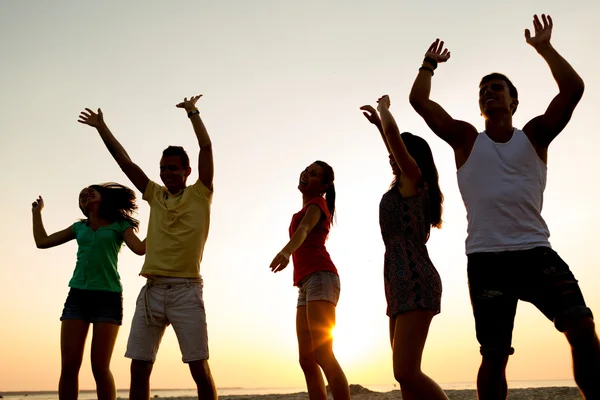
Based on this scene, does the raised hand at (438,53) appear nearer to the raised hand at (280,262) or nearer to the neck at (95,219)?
the raised hand at (280,262)

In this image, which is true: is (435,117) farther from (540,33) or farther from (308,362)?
(308,362)

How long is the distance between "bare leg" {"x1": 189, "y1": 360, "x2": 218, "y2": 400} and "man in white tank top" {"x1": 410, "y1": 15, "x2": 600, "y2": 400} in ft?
7.96

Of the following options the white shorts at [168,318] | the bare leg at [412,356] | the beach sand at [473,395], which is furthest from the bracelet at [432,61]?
the beach sand at [473,395]

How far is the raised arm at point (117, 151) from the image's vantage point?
21.6 feet

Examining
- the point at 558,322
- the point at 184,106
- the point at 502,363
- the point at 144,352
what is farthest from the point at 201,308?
the point at 558,322

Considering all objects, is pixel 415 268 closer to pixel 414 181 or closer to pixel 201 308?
pixel 414 181

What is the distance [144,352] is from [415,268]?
2.62 metres

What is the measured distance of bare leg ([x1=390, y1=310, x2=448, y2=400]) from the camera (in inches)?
180

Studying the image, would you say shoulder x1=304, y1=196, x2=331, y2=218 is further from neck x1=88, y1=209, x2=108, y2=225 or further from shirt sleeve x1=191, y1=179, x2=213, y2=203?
neck x1=88, y1=209, x2=108, y2=225

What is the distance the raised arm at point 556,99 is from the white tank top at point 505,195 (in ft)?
0.37

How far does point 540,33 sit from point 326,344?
3490 mm

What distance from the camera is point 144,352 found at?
19.2 feet

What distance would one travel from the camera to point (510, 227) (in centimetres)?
441

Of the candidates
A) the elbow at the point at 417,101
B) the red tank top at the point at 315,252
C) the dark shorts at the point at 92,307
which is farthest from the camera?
the red tank top at the point at 315,252
